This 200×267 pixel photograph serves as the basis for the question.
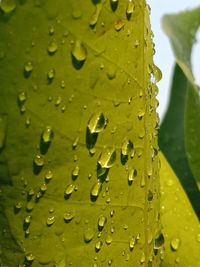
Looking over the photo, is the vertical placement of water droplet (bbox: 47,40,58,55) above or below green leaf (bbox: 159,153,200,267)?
above

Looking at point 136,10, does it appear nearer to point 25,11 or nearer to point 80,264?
point 25,11

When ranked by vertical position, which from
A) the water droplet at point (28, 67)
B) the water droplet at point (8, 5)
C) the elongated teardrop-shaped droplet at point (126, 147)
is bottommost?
the elongated teardrop-shaped droplet at point (126, 147)

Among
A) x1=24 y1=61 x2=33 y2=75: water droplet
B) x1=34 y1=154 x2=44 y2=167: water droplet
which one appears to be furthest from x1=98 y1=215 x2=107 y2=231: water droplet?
x1=24 y1=61 x2=33 y2=75: water droplet

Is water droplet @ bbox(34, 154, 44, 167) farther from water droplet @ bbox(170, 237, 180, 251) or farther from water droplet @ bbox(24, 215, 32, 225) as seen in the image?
water droplet @ bbox(170, 237, 180, 251)

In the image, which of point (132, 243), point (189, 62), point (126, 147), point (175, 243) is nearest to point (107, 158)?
point (126, 147)

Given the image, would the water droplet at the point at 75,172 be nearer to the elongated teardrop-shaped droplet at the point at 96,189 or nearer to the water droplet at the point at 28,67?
the elongated teardrop-shaped droplet at the point at 96,189

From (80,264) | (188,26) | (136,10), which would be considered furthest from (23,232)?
(188,26)

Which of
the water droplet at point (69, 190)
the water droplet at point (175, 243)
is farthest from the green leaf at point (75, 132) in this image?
the water droplet at point (175, 243)
